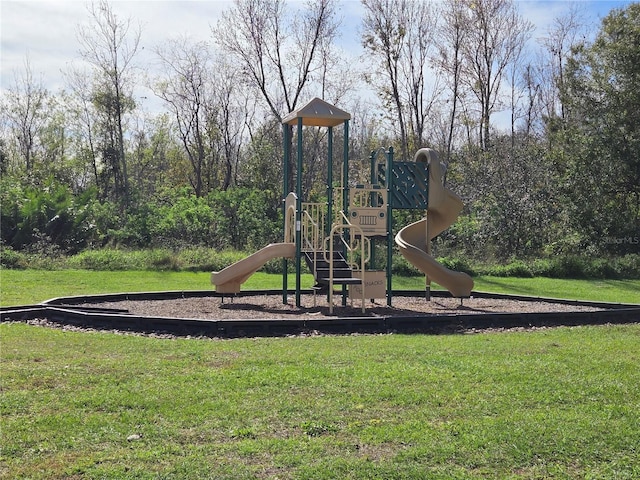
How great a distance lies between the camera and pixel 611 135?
84.8 ft

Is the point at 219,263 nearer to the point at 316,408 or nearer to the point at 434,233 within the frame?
the point at 434,233

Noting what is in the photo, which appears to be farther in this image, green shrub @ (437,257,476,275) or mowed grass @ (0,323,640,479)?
green shrub @ (437,257,476,275)

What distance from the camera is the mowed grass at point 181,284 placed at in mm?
15711

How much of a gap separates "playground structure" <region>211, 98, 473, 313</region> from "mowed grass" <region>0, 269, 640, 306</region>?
380 centimetres

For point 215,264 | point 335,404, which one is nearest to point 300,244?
point 335,404

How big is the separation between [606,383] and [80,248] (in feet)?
66.6

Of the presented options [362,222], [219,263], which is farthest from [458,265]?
[362,222]

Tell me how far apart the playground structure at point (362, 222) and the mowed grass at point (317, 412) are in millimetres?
4299

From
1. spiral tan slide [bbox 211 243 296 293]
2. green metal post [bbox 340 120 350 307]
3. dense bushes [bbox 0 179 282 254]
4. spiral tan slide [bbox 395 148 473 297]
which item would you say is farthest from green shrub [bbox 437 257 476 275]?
spiral tan slide [bbox 211 243 296 293]

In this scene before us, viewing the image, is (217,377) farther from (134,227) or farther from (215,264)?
(134,227)

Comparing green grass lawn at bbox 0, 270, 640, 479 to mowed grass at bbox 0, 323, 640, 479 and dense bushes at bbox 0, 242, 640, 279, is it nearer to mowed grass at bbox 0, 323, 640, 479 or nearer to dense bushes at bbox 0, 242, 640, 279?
mowed grass at bbox 0, 323, 640, 479

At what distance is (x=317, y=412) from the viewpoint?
5363 mm

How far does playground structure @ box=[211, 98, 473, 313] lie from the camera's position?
40.9 feet

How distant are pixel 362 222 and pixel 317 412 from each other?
7449 millimetres
